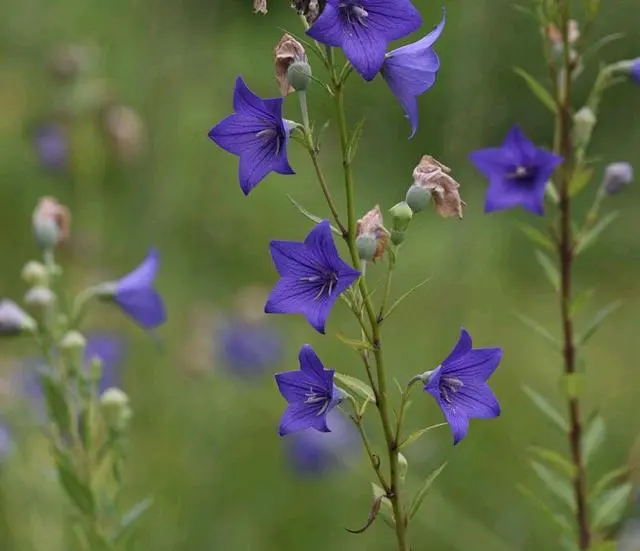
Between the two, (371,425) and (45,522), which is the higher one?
(45,522)

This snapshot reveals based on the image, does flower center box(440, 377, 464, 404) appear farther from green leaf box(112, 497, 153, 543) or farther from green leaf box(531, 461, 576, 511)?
green leaf box(112, 497, 153, 543)

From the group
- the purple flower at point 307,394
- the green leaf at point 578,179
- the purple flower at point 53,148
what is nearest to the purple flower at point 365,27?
the purple flower at point 307,394

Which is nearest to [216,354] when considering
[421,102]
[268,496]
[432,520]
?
[268,496]

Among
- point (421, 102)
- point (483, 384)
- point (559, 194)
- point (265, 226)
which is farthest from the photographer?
point (421, 102)

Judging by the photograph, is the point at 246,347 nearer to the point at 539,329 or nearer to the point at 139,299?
the point at 139,299

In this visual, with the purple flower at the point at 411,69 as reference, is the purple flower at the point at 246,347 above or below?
below

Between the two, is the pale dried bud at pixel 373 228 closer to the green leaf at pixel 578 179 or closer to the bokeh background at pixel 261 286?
the green leaf at pixel 578 179

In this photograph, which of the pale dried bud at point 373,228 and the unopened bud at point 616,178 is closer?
the pale dried bud at point 373,228

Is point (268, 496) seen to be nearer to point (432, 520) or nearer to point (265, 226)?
point (432, 520)
